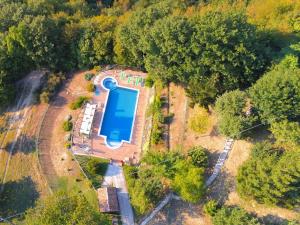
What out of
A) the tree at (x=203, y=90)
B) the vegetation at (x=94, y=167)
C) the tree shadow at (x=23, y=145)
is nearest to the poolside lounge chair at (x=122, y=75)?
the tree at (x=203, y=90)

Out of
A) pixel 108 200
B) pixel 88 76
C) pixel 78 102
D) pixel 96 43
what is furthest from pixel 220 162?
pixel 96 43

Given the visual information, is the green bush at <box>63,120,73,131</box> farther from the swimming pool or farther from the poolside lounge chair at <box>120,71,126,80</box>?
the poolside lounge chair at <box>120,71,126,80</box>

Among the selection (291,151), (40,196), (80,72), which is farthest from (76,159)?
(291,151)

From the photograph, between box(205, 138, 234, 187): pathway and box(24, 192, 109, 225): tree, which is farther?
box(205, 138, 234, 187): pathway

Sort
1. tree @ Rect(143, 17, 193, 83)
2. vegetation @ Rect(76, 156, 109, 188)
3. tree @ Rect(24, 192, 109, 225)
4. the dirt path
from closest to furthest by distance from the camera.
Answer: tree @ Rect(24, 192, 109, 225) → tree @ Rect(143, 17, 193, 83) → vegetation @ Rect(76, 156, 109, 188) → the dirt path

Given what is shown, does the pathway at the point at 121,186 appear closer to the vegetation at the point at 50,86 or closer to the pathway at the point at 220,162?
the pathway at the point at 220,162

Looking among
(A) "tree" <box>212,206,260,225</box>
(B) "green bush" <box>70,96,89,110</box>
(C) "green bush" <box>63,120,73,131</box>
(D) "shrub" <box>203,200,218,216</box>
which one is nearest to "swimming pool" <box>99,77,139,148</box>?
(B) "green bush" <box>70,96,89,110</box>

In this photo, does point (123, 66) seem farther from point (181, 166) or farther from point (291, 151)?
point (291, 151)
